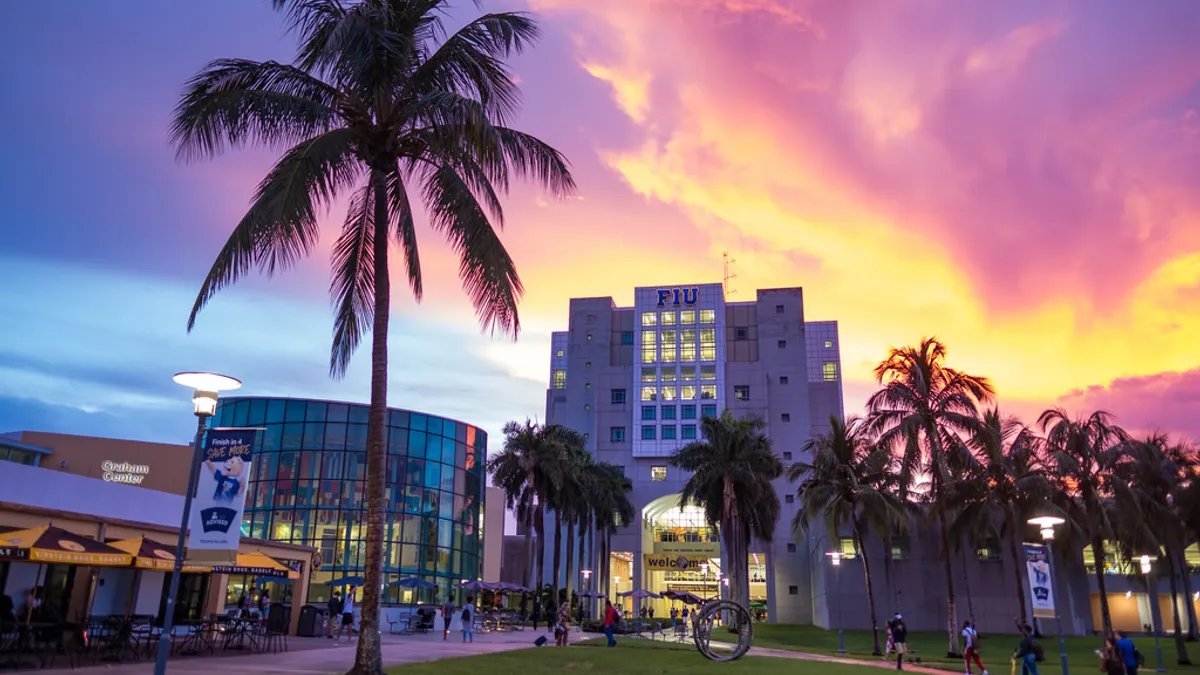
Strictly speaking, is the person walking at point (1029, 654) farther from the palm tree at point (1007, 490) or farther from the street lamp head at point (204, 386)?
the palm tree at point (1007, 490)

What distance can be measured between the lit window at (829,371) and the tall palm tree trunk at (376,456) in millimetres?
119248

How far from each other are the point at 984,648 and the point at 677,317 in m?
61.8

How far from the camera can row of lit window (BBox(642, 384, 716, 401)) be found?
3863 inches

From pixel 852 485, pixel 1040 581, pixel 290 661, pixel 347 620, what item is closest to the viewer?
pixel 1040 581

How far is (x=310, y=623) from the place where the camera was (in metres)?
31.3

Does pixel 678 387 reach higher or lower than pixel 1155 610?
higher

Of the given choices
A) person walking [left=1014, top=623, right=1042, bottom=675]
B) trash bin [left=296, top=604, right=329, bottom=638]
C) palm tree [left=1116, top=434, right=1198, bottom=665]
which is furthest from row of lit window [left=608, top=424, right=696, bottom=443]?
person walking [left=1014, top=623, right=1042, bottom=675]

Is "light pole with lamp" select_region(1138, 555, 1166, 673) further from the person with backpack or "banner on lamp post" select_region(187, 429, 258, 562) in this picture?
"banner on lamp post" select_region(187, 429, 258, 562)

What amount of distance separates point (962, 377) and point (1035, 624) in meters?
24.3

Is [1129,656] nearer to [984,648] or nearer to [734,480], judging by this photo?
[984,648]

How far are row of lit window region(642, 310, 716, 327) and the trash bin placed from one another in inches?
2894

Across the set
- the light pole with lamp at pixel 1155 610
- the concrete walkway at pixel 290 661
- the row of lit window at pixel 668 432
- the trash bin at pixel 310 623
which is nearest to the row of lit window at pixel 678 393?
the row of lit window at pixel 668 432

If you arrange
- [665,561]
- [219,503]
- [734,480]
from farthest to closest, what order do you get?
[665,561]
[734,480]
[219,503]

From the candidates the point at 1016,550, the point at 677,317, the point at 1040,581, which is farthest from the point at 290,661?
the point at 677,317
